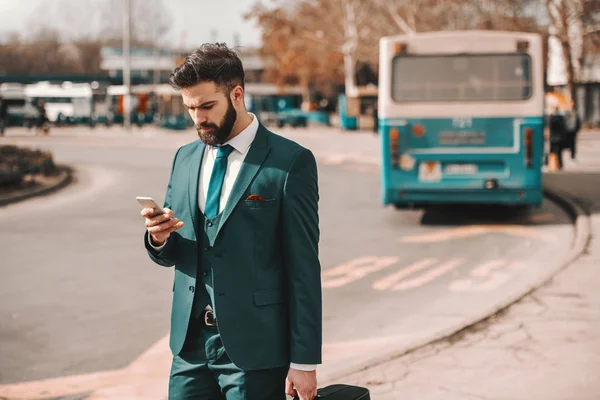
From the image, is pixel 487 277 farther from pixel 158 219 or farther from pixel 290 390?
pixel 158 219

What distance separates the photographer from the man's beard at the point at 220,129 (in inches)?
117

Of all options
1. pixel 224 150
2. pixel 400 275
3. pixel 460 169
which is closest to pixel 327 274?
pixel 400 275

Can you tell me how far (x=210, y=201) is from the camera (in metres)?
3.08

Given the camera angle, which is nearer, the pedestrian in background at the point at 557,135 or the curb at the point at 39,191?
the curb at the point at 39,191

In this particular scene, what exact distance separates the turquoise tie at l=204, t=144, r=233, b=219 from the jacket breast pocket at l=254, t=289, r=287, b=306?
0.31 meters

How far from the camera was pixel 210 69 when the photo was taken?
9.64ft

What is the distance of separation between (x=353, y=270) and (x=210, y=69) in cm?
731

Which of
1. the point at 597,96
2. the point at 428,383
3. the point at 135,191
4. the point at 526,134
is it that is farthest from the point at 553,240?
the point at 597,96

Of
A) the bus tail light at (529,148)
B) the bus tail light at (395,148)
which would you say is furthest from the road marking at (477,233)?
the bus tail light at (395,148)

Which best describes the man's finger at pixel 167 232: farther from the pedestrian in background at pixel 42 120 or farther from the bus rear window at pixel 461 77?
the pedestrian in background at pixel 42 120

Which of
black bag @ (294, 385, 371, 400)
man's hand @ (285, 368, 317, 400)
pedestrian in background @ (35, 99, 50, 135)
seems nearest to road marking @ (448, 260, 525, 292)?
black bag @ (294, 385, 371, 400)

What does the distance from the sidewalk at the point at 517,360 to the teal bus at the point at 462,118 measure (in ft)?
16.0

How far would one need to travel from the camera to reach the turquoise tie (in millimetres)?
3076

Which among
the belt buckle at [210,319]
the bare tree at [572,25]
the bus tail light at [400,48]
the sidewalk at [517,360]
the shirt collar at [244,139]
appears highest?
the bare tree at [572,25]
